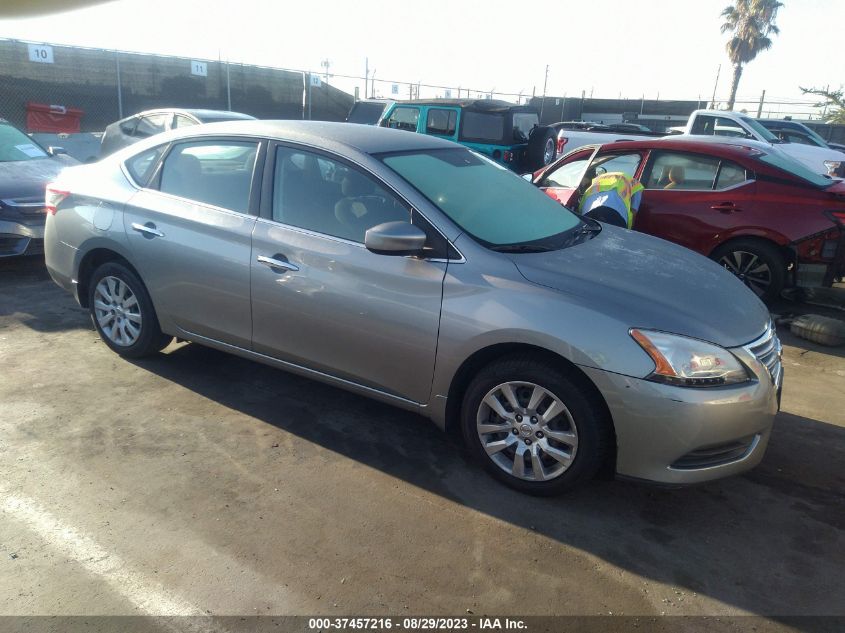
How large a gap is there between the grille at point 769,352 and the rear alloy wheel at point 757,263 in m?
3.16

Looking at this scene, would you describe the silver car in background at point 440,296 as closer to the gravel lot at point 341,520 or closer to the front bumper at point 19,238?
the gravel lot at point 341,520

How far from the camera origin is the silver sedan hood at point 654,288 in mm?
2943

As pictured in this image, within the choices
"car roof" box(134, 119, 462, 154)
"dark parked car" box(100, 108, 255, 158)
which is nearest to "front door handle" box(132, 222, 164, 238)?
"car roof" box(134, 119, 462, 154)

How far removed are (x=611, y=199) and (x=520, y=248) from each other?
10.1ft

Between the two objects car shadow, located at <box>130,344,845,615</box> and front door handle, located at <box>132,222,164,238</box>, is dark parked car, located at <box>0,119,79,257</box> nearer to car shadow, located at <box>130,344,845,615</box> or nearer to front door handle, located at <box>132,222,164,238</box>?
front door handle, located at <box>132,222,164,238</box>

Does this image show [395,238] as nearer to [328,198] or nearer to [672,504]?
[328,198]

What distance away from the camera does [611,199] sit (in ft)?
20.1

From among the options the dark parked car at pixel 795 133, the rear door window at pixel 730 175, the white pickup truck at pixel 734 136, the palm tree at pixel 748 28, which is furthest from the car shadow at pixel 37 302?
the palm tree at pixel 748 28

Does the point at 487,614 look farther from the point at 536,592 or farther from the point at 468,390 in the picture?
the point at 468,390

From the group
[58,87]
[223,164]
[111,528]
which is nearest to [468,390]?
[111,528]

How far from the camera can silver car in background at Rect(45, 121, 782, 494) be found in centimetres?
290

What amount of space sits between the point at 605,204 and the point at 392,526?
13.6 feet

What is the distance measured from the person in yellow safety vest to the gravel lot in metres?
2.51

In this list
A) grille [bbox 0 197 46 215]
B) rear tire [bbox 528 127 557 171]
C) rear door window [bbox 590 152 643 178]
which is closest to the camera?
grille [bbox 0 197 46 215]
